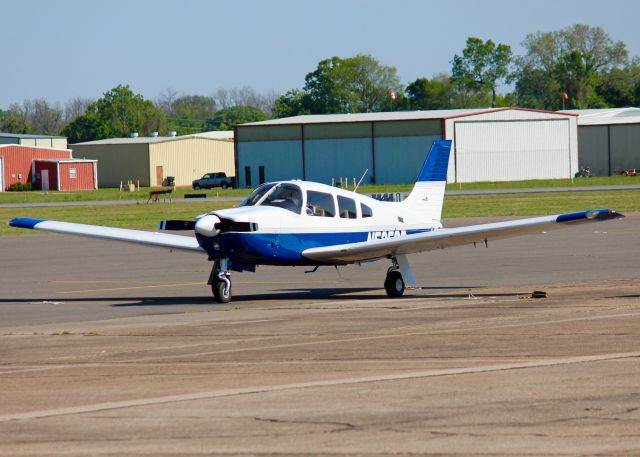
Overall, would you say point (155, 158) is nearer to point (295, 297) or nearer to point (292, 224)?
point (295, 297)

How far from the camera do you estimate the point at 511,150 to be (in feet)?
309

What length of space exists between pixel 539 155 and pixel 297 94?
88794 millimetres

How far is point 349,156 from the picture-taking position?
94938mm

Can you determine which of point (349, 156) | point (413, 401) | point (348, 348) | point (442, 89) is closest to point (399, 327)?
point (348, 348)

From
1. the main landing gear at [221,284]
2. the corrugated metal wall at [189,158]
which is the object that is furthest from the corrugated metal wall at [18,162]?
the main landing gear at [221,284]

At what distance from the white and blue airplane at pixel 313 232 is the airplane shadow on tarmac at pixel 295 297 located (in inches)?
22.3

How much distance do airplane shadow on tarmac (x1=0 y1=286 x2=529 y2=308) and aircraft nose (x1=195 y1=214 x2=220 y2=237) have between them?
1449 millimetres

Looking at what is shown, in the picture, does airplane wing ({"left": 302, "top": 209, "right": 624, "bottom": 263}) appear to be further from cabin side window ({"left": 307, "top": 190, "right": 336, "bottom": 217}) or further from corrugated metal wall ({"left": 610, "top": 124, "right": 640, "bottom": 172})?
corrugated metal wall ({"left": 610, "top": 124, "right": 640, "bottom": 172})

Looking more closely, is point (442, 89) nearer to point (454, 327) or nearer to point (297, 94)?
point (297, 94)

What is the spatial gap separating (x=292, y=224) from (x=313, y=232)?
1.58 ft

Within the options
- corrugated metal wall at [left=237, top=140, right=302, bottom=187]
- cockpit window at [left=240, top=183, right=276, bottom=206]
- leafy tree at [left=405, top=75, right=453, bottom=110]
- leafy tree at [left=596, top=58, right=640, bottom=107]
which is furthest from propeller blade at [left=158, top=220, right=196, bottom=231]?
leafy tree at [left=405, top=75, right=453, bottom=110]

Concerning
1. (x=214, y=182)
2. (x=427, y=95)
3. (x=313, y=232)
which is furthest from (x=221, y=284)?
(x=427, y=95)

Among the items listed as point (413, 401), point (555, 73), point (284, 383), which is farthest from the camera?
point (555, 73)

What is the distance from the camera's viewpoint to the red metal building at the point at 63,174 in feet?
340
